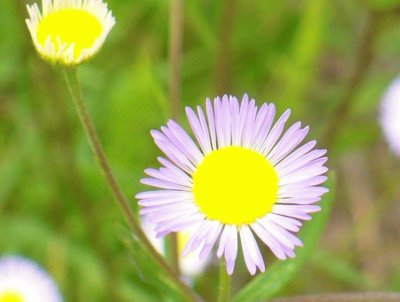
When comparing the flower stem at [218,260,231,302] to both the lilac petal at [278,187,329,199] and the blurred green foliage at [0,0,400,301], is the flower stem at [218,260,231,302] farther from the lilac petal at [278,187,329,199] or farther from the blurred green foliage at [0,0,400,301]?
the blurred green foliage at [0,0,400,301]

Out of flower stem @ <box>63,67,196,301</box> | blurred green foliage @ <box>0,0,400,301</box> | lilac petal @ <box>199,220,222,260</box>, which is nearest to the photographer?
lilac petal @ <box>199,220,222,260</box>

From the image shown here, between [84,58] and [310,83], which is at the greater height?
[310,83]

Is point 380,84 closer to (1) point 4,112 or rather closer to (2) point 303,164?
(1) point 4,112

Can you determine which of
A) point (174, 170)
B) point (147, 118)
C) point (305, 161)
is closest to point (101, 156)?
point (174, 170)

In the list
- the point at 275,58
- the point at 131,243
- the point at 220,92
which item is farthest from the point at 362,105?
the point at 131,243

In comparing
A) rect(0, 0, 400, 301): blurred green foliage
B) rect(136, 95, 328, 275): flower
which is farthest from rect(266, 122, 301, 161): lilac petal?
rect(0, 0, 400, 301): blurred green foliage
